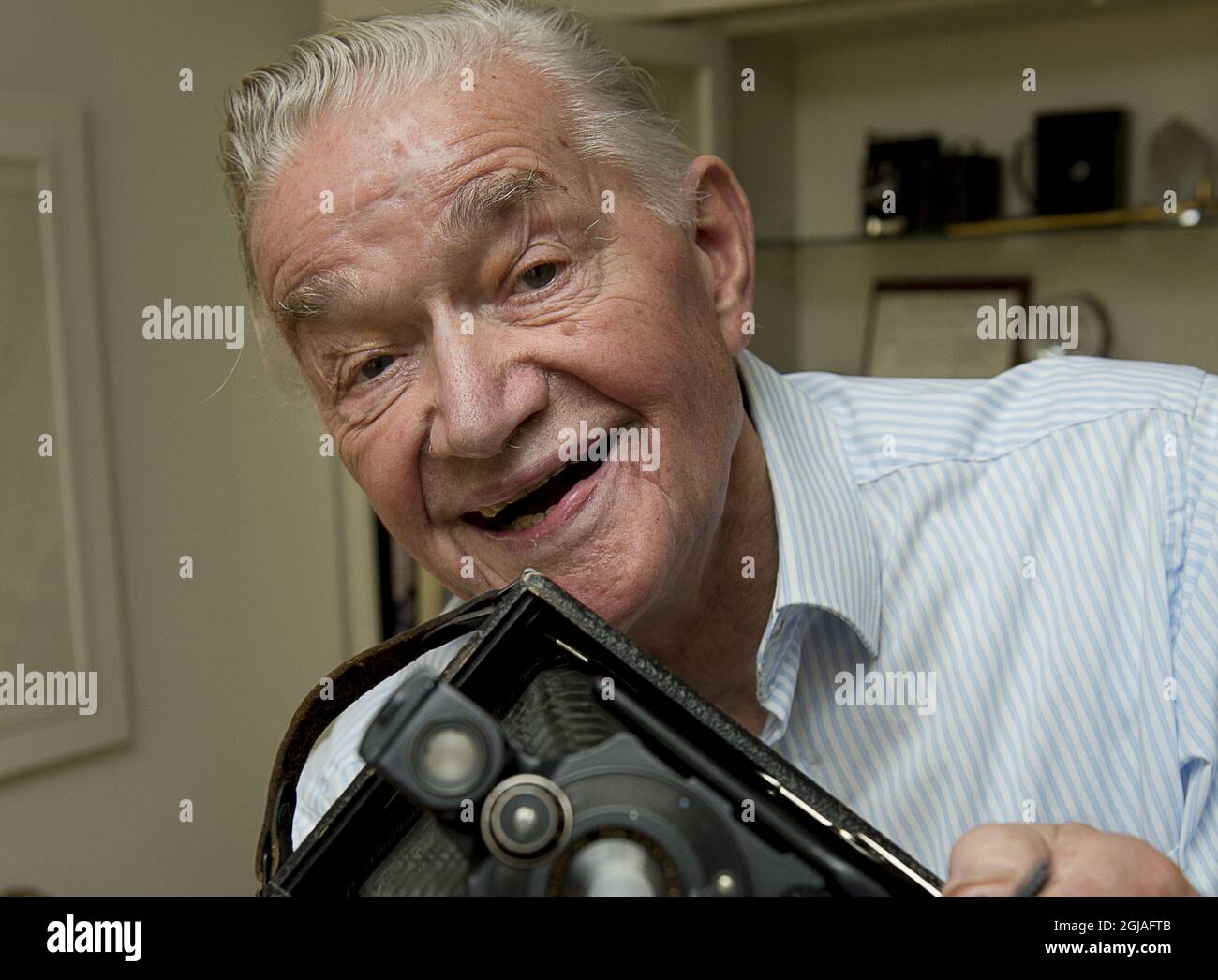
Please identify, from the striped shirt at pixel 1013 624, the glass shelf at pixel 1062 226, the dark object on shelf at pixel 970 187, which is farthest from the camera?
the dark object on shelf at pixel 970 187

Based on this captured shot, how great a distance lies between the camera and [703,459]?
0.60 metres

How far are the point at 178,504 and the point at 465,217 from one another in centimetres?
65

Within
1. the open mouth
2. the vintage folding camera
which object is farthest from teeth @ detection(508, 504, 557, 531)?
the vintage folding camera

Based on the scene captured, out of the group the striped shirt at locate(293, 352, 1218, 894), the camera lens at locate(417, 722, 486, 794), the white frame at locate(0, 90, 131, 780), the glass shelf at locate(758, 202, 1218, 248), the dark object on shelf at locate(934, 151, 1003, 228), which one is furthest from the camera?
the dark object on shelf at locate(934, 151, 1003, 228)

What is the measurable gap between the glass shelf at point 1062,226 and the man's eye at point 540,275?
37.5 inches

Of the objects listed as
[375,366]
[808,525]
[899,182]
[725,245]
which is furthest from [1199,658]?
[899,182]

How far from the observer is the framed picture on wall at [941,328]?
1.45 metres

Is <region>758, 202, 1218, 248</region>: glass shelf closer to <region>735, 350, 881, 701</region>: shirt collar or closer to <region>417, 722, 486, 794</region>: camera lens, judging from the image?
<region>735, 350, 881, 701</region>: shirt collar

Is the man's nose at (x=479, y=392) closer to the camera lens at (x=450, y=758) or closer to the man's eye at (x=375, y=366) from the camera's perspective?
the man's eye at (x=375, y=366)

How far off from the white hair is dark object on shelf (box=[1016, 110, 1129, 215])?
83 cm

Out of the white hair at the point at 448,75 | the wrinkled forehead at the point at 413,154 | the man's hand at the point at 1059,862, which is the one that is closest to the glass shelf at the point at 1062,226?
the white hair at the point at 448,75

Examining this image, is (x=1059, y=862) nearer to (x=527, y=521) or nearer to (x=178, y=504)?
(x=527, y=521)

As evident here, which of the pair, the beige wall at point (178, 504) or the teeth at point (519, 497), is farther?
the beige wall at point (178, 504)

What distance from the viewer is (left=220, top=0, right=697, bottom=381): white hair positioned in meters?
0.60
